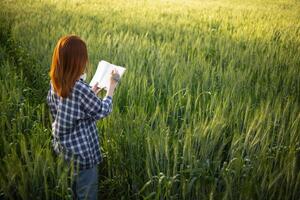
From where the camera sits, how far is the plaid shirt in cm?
140

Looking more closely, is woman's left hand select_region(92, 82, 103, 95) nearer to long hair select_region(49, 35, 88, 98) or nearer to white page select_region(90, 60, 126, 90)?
white page select_region(90, 60, 126, 90)

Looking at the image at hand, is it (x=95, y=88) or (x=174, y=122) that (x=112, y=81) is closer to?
(x=95, y=88)

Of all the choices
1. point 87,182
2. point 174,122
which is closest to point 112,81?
point 87,182

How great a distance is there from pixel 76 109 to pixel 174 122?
71 cm

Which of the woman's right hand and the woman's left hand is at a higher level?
the woman's right hand

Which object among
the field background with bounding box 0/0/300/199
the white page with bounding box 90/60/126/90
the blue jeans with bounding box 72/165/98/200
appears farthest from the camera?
the white page with bounding box 90/60/126/90

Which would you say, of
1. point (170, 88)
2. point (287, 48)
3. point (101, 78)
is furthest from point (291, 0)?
point (101, 78)

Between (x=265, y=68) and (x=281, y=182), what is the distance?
72.9 inches

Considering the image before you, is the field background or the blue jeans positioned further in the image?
the blue jeans

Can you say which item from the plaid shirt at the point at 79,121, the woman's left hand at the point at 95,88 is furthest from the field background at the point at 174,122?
the woman's left hand at the point at 95,88

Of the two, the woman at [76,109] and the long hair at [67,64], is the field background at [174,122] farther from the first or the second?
the long hair at [67,64]

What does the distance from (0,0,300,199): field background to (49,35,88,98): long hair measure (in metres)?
0.27

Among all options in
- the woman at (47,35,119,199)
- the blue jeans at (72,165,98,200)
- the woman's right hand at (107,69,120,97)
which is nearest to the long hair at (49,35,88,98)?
the woman at (47,35,119,199)

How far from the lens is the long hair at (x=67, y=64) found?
1348mm
